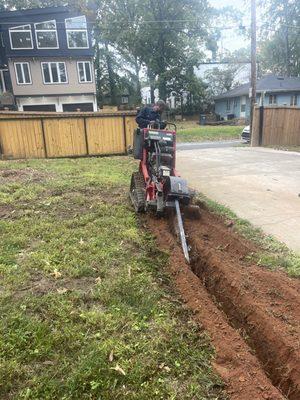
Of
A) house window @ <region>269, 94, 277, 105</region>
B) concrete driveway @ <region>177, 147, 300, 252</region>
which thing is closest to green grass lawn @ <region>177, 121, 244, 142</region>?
concrete driveway @ <region>177, 147, 300, 252</region>

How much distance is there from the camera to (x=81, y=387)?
224cm

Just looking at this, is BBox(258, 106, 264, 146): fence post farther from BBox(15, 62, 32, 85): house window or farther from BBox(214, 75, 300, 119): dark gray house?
BBox(15, 62, 32, 85): house window

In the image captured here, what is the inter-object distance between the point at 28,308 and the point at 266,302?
6.96ft

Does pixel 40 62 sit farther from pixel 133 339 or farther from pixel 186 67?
pixel 133 339

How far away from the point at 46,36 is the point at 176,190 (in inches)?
1095

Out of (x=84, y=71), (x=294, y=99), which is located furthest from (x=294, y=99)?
(x=84, y=71)

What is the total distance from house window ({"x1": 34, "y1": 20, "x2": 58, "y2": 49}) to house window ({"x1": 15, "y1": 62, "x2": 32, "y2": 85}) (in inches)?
77.3

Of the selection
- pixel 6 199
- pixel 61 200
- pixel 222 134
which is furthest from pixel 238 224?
pixel 222 134

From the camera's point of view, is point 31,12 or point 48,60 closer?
point 31,12

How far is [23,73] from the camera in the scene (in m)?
27.9

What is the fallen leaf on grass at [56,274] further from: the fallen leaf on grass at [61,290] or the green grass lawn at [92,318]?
the fallen leaf on grass at [61,290]

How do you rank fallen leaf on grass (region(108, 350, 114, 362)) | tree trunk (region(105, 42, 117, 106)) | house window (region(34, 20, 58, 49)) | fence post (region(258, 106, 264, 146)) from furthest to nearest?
1. tree trunk (region(105, 42, 117, 106))
2. house window (region(34, 20, 58, 49))
3. fence post (region(258, 106, 264, 146))
4. fallen leaf on grass (region(108, 350, 114, 362))

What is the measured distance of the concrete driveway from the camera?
18.2 ft

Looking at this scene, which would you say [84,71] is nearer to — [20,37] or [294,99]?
[20,37]
